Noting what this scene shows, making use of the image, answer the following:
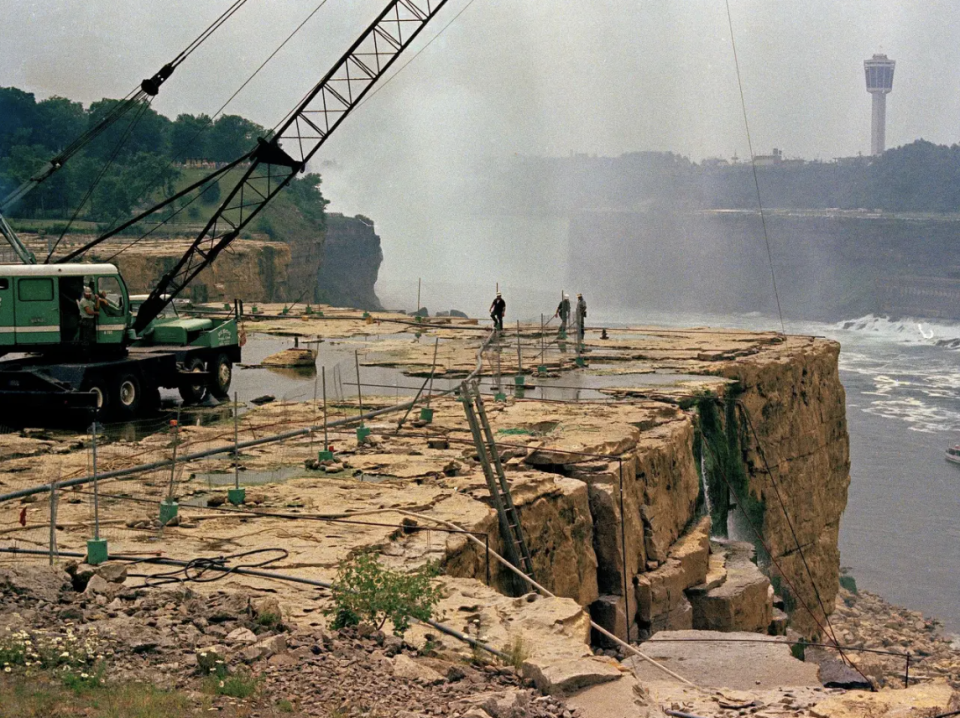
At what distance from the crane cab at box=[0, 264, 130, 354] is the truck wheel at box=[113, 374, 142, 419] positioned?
850 millimetres

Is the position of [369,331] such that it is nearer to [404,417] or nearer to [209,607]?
[404,417]

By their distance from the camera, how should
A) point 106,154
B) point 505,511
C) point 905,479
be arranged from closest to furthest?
point 505,511, point 905,479, point 106,154

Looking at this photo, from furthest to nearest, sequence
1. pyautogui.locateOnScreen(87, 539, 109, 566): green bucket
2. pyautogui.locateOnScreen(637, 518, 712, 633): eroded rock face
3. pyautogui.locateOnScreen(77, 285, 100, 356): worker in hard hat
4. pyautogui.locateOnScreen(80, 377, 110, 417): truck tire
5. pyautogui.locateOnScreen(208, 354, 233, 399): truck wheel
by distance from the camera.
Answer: pyautogui.locateOnScreen(208, 354, 233, 399): truck wheel, pyautogui.locateOnScreen(77, 285, 100, 356): worker in hard hat, pyautogui.locateOnScreen(80, 377, 110, 417): truck tire, pyautogui.locateOnScreen(637, 518, 712, 633): eroded rock face, pyautogui.locateOnScreen(87, 539, 109, 566): green bucket

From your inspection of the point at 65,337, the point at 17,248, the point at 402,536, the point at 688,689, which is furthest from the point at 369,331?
the point at 688,689

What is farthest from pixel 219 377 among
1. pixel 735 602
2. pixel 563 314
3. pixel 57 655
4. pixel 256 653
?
pixel 57 655

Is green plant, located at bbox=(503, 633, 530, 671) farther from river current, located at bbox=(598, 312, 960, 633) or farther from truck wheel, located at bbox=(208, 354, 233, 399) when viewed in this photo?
river current, located at bbox=(598, 312, 960, 633)

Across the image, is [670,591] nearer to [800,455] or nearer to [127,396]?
[127,396]

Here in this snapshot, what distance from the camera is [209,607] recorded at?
38.7 ft

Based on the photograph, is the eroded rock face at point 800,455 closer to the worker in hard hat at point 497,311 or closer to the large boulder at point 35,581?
the worker in hard hat at point 497,311

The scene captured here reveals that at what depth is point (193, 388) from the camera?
24.3 meters

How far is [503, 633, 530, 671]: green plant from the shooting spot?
453 inches

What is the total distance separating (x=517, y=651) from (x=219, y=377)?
14600 millimetres

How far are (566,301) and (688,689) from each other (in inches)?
963

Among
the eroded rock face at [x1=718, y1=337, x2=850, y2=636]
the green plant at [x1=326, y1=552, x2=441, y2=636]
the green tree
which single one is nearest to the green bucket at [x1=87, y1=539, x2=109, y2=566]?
the green plant at [x1=326, y1=552, x2=441, y2=636]
